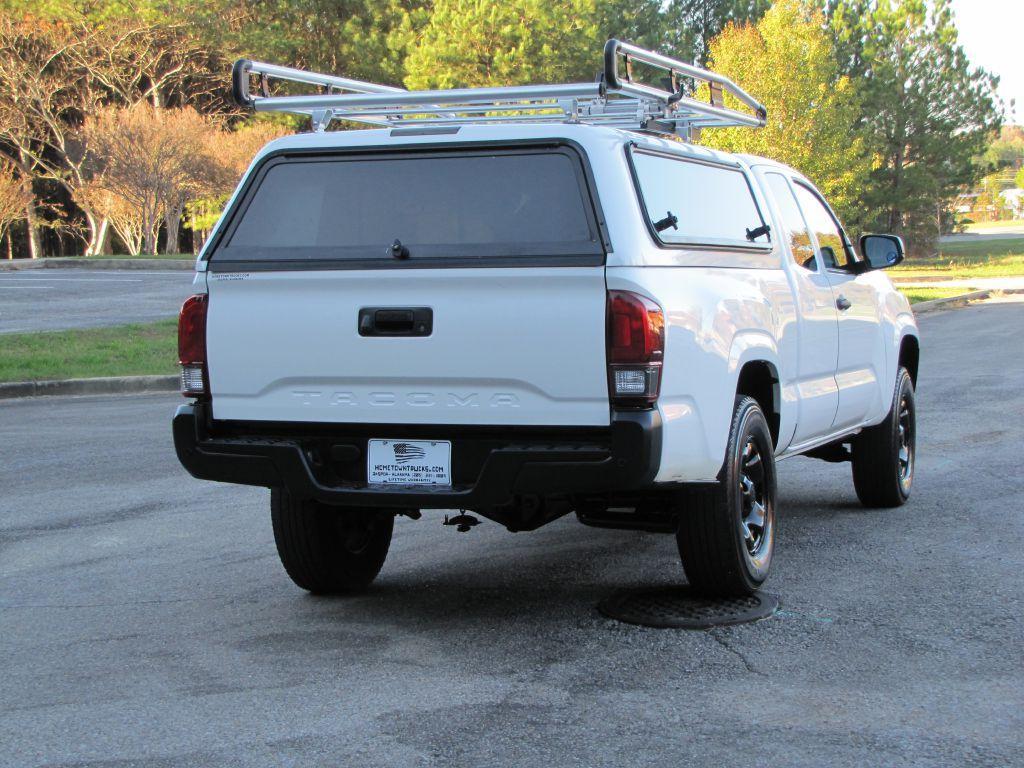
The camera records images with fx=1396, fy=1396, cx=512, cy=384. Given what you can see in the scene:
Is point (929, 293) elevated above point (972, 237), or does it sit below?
above

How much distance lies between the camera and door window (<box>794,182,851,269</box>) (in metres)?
7.50

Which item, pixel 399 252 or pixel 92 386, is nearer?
pixel 399 252

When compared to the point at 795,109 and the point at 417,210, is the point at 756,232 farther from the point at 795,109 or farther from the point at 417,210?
the point at 795,109

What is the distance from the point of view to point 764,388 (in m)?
6.41

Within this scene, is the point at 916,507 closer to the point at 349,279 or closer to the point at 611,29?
the point at 349,279

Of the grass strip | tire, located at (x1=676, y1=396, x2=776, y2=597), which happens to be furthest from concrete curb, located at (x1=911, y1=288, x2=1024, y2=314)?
tire, located at (x1=676, y1=396, x2=776, y2=597)

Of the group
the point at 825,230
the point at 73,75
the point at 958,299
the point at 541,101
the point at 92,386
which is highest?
the point at 73,75

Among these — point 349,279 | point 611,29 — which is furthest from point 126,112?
point 349,279

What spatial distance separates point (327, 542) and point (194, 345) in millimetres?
1142

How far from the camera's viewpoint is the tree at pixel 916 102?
4647 centimetres

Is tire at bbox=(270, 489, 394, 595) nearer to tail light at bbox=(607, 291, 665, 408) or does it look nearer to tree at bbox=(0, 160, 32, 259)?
tail light at bbox=(607, 291, 665, 408)

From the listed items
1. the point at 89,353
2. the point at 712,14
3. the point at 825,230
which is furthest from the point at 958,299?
the point at 712,14

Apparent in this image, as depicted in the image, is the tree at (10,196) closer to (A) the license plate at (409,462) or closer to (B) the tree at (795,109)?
(B) the tree at (795,109)

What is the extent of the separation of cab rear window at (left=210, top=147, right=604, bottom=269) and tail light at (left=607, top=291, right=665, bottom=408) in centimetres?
21
